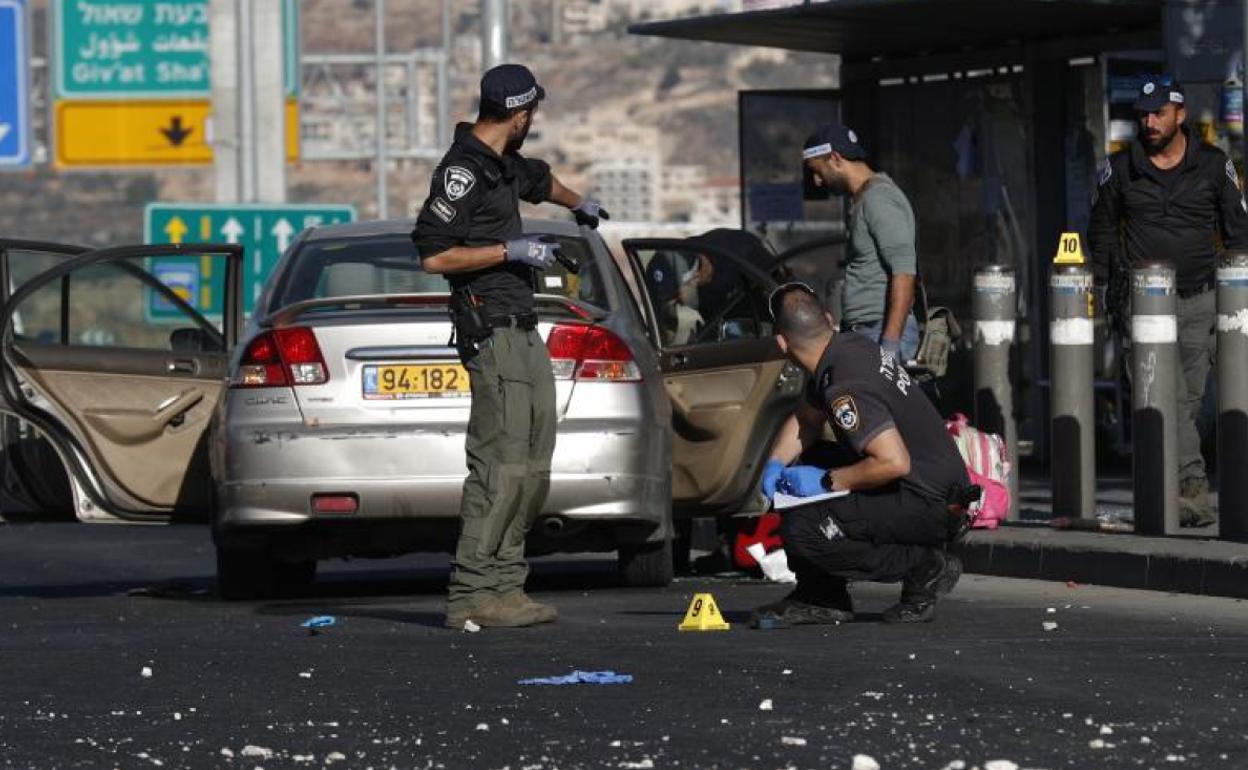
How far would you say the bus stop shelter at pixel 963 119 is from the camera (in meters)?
17.2

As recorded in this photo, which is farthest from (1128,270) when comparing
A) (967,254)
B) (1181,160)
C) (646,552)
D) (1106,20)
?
(967,254)

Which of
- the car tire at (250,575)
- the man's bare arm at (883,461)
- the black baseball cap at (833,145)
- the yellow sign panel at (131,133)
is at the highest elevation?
the yellow sign panel at (131,133)

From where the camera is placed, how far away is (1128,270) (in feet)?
40.2

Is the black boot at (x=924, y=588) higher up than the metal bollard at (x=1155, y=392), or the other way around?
the metal bollard at (x=1155, y=392)

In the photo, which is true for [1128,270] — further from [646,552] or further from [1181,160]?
[646,552]

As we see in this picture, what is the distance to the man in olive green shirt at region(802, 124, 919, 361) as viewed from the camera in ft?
39.1

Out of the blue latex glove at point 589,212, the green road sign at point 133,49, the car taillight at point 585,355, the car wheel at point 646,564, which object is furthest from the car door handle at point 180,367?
the green road sign at point 133,49

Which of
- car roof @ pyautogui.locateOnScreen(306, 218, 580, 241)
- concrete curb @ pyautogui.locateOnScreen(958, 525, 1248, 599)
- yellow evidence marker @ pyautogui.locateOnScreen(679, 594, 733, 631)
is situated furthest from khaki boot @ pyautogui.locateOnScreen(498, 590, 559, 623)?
concrete curb @ pyautogui.locateOnScreen(958, 525, 1248, 599)

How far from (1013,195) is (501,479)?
8742 mm

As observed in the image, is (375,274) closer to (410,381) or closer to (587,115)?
(410,381)

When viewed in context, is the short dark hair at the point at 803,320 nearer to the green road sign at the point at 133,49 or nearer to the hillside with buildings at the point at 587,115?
the green road sign at the point at 133,49

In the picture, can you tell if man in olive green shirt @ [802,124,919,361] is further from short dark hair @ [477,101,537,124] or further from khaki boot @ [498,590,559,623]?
khaki boot @ [498,590,559,623]

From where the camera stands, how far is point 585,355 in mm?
10938

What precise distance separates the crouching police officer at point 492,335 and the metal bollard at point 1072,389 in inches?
119
